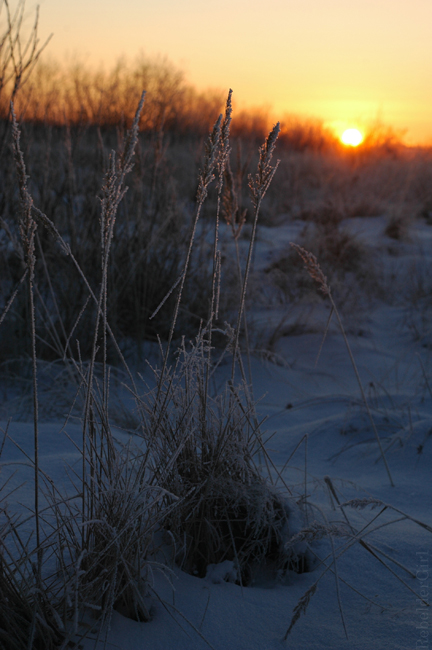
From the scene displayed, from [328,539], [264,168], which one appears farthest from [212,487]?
[264,168]

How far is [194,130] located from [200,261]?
12207 millimetres

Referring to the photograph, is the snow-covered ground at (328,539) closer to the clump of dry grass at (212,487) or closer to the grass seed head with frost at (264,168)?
the clump of dry grass at (212,487)

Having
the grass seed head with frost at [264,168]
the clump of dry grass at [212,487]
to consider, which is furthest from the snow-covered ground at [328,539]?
the grass seed head with frost at [264,168]

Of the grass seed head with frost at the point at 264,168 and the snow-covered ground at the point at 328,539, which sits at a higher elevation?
the grass seed head with frost at the point at 264,168

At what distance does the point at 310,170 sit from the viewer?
1139 cm

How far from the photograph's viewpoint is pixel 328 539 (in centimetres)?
133

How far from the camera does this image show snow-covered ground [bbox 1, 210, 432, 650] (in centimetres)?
100

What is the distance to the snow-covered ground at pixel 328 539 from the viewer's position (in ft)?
3.27

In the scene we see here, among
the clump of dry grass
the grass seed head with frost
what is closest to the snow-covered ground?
the clump of dry grass

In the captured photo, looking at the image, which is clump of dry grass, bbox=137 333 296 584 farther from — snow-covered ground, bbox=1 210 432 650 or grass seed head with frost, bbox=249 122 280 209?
grass seed head with frost, bbox=249 122 280 209

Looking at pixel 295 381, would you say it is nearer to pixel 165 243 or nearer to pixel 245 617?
pixel 165 243

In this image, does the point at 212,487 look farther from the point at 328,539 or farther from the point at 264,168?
the point at 264,168

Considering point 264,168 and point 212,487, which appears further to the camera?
point 212,487

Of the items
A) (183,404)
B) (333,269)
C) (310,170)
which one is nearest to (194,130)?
(310,170)
